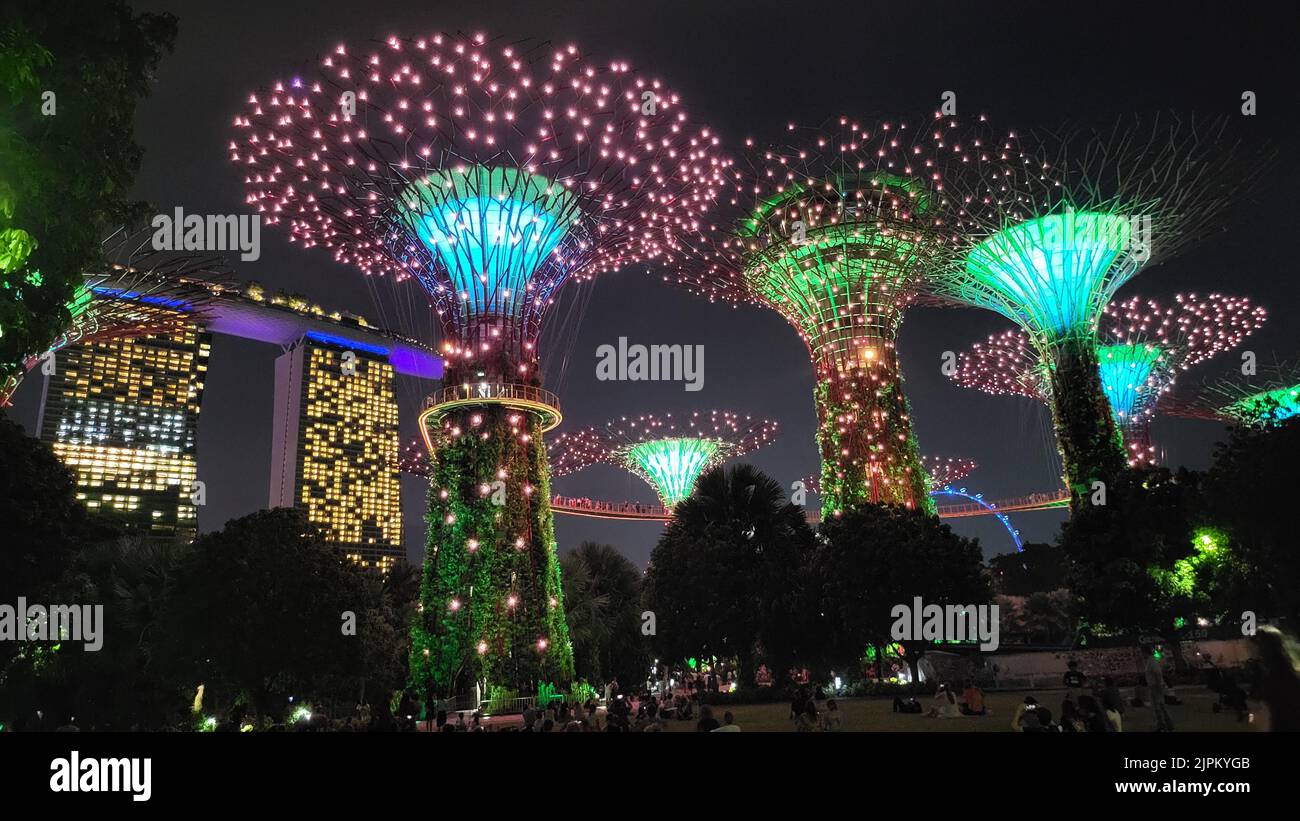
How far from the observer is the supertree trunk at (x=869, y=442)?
37.9 m

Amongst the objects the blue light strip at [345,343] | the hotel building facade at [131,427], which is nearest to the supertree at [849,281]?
the hotel building facade at [131,427]

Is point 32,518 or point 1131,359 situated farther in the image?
point 1131,359

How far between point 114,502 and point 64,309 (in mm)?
121021

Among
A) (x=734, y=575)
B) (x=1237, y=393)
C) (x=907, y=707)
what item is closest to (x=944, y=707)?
(x=907, y=707)

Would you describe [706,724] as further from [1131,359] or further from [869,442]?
[1131,359]

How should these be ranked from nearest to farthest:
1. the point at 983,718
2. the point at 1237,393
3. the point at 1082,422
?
the point at 983,718 < the point at 1082,422 < the point at 1237,393

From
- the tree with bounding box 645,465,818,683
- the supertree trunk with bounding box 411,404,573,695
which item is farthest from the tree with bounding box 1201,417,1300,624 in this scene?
the supertree trunk with bounding box 411,404,573,695

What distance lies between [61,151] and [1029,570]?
4001 inches

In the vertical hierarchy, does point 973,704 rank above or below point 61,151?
below

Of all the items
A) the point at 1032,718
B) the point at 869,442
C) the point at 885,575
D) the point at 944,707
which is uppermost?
the point at 869,442

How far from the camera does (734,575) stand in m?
33.0

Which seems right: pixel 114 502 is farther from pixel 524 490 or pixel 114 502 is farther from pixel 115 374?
pixel 524 490
